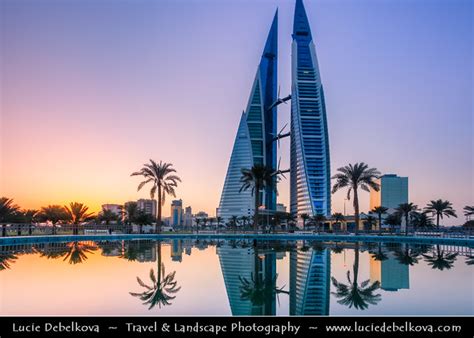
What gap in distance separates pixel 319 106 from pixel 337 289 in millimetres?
96643

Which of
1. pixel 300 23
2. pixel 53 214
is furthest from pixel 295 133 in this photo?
pixel 53 214

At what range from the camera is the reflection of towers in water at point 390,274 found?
37.4 ft

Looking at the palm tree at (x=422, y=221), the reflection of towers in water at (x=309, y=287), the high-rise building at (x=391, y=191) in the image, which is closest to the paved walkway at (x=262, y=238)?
the reflection of towers in water at (x=309, y=287)

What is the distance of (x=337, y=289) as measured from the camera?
1088 cm

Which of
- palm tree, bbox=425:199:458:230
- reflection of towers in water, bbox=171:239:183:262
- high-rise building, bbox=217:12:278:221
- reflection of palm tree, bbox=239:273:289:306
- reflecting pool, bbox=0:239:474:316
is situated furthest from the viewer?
high-rise building, bbox=217:12:278:221

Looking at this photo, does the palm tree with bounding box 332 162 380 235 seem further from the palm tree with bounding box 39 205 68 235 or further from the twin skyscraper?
the twin skyscraper

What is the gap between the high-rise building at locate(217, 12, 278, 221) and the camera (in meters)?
115

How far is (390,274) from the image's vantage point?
1371cm

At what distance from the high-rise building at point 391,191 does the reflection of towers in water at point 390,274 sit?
178187 mm

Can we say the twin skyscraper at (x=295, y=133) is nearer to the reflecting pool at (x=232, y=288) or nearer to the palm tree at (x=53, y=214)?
the palm tree at (x=53, y=214)

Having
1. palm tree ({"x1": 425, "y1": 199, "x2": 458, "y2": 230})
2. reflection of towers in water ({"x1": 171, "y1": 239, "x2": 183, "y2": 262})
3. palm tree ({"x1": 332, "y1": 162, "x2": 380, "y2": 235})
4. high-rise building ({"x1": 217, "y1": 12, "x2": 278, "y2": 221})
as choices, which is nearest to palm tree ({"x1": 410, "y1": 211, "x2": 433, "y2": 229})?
palm tree ({"x1": 425, "y1": 199, "x2": 458, "y2": 230})

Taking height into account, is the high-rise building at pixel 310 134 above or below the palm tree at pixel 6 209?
above
